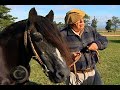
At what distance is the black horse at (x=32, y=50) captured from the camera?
356cm

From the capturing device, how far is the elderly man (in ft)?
13.9

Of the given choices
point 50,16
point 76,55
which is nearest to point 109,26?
point 76,55

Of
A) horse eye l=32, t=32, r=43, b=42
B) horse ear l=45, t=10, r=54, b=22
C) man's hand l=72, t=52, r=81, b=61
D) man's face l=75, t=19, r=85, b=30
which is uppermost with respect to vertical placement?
horse ear l=45, t=10, r=54, b=22

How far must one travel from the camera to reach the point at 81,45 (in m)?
4.31

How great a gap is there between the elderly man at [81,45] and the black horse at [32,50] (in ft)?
1.93

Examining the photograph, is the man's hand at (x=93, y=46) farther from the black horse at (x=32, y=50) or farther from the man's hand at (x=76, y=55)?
the black horse at (x=32, y=50)

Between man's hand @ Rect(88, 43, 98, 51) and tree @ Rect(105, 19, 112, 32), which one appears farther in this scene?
tree @ Rect(105, 19, 112, 32)

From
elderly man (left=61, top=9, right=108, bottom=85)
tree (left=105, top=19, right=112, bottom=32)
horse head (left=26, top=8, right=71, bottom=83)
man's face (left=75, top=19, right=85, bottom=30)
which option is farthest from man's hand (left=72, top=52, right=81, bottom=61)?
tree (left=105, top=19, right=112, bottom=32)

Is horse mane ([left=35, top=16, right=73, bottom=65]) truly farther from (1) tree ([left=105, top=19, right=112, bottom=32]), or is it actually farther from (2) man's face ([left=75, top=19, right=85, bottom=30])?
(1) tree ([left=105, top=19, right=112, bottom=32])

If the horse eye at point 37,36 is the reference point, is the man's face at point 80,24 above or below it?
above

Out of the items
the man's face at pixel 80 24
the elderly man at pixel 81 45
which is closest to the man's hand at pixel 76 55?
the elderly man at pixel 81 45

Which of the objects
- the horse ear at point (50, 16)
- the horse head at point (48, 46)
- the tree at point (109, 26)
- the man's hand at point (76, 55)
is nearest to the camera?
the horse head at point (48, 46)

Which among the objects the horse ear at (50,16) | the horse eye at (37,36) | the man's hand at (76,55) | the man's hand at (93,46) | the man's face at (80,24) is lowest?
the man's hand at (76,55)

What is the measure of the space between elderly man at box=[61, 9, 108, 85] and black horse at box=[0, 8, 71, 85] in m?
0.59
